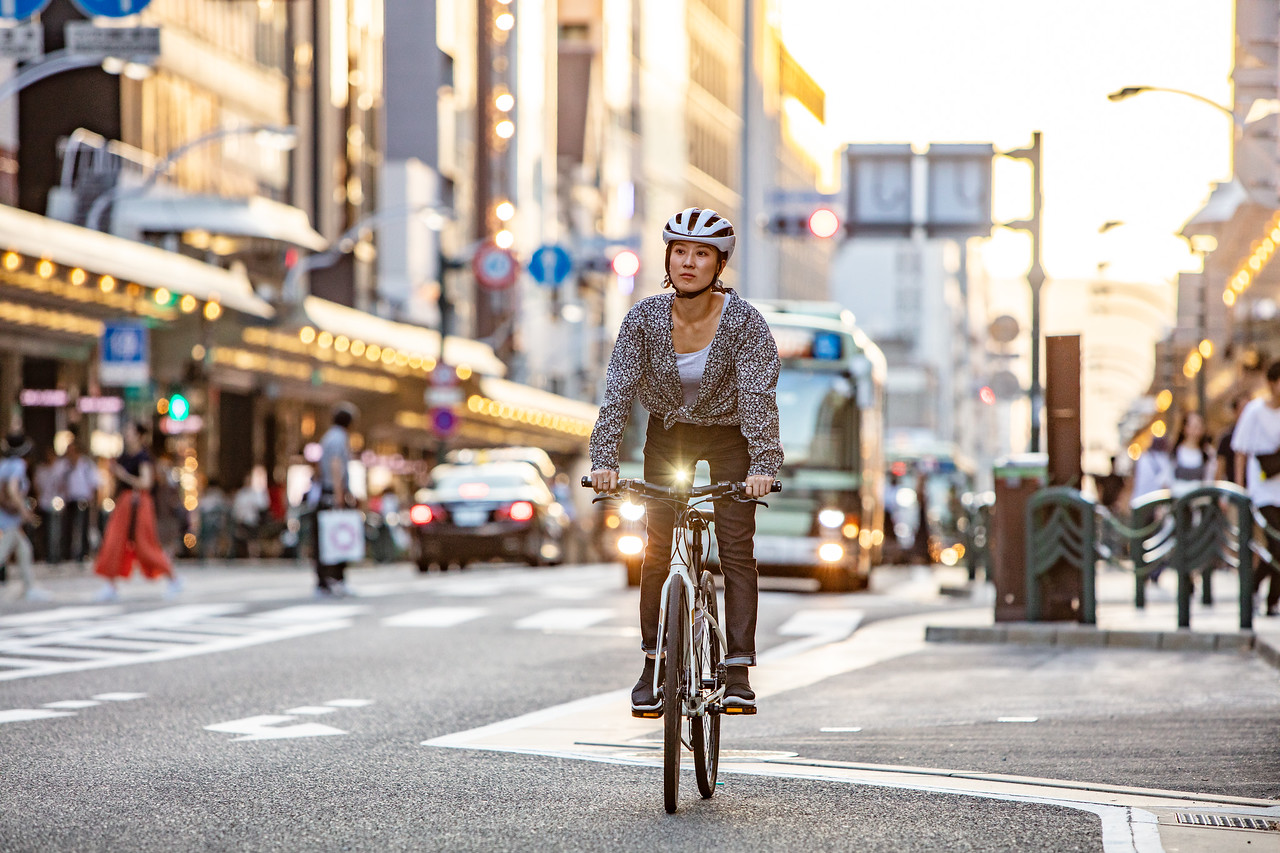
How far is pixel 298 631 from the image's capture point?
52.1 feet

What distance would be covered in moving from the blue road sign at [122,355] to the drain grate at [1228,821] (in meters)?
24.4

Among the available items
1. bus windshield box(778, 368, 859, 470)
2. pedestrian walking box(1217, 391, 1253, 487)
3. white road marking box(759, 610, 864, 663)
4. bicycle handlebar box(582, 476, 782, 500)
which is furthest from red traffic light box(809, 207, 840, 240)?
bicycle handlebar box(582, 476, 782, 500)

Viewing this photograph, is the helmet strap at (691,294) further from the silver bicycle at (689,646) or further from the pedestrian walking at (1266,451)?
the pedestrian walking at (1266,451)

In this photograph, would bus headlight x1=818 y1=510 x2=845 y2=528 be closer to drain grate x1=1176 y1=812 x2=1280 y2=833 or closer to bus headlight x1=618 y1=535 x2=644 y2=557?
bus headlight x1=618 y1=535 x2=644 y2=557

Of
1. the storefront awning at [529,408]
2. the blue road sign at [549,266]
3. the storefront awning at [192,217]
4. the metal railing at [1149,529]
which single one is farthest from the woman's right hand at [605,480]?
the blue road sign at [549,266]

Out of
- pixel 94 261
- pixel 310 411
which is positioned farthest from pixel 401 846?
pixel 310 411

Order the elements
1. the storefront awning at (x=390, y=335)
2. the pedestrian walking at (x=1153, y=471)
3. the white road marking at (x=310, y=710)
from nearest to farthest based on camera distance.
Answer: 1. the white road marking at (x=310, y=710)
2. the pedestrian walking at (x=1153, y=471)
3. the storefront awning at (x=390, y=335)

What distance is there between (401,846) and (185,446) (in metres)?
36.8

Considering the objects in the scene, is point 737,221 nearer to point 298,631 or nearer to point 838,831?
point 298,631

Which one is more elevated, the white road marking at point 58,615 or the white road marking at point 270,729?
the white road marking at point 58,615

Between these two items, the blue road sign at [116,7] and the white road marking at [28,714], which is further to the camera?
the blue road sign at [116,7]

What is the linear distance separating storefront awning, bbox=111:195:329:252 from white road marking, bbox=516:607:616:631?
71.1ft

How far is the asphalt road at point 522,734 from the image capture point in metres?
6.38

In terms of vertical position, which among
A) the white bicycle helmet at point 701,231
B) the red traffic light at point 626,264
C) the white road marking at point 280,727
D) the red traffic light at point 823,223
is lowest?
the white road marking at point 280,727
